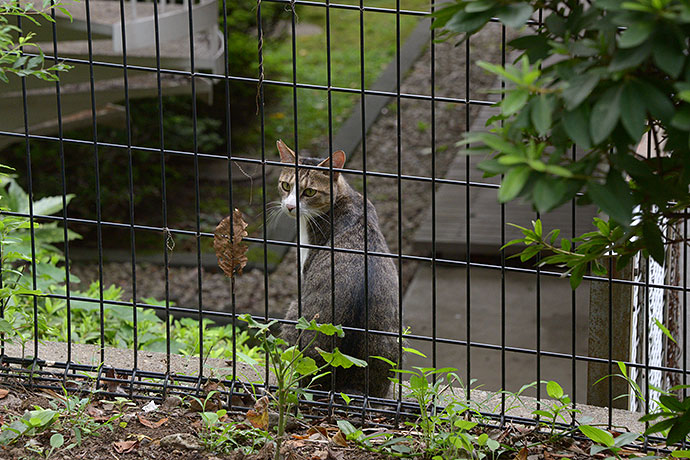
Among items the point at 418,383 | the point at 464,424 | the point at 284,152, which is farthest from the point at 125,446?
the point at 284,152

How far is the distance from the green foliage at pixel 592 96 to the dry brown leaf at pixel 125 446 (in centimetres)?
168

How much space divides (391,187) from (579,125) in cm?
677

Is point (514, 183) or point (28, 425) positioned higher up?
point (514, 183)

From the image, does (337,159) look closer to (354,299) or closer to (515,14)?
(354,299)

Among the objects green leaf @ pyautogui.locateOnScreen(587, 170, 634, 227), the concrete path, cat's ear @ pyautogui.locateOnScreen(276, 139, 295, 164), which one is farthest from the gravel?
green leaf @ pyautogui.locateOnScreen(587, 170, 634, 227)

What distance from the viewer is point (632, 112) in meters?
1.52

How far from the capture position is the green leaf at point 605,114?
1517 millimetres

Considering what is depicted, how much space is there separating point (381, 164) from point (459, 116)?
4.92 ft

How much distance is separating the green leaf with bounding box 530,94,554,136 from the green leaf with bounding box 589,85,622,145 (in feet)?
0.25

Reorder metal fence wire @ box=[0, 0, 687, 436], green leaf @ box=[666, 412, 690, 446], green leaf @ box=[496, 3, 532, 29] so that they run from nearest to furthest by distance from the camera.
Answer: green leaf @ box=[496, 3, 532, 29], green leaf @ box=[666, 412, 690, 446], metal fence wire @ box=[0, 0, 687, 436]

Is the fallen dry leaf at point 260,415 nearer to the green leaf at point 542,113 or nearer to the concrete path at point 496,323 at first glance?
the green leaf at point 542,113

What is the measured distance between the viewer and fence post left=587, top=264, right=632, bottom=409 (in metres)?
3.69

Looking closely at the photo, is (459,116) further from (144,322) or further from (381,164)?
(144,322)

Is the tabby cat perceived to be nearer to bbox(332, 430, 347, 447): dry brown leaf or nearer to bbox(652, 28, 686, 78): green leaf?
bbox(332, 430, 347, 447): dry brown leaf
